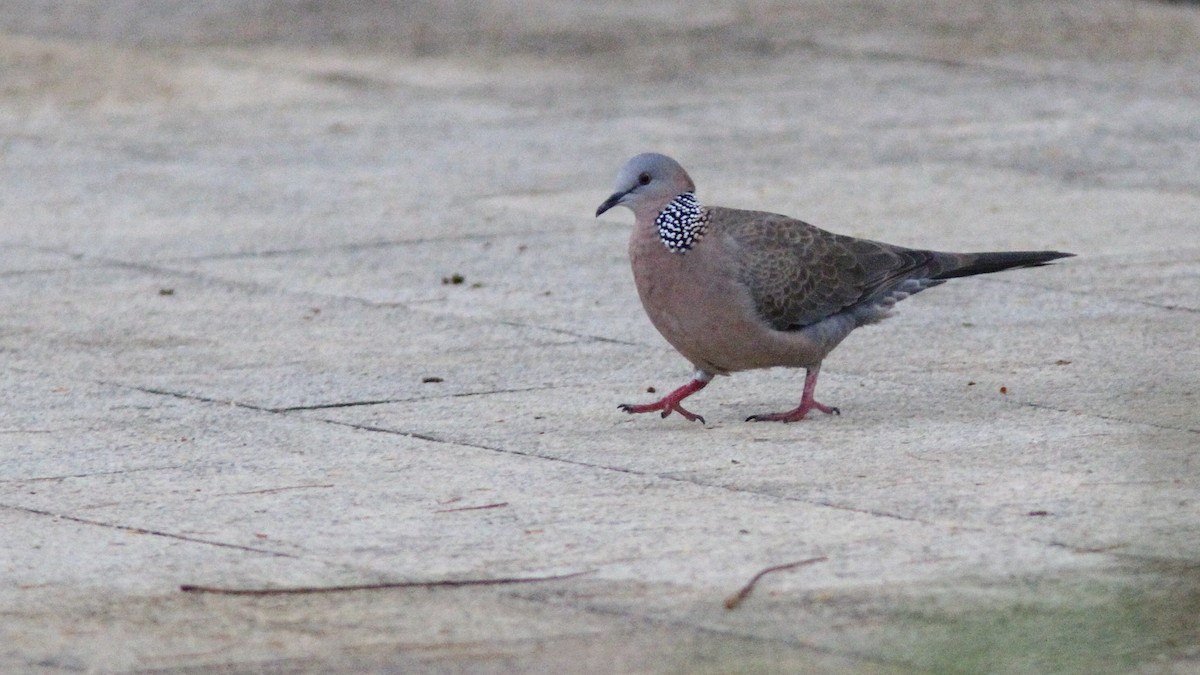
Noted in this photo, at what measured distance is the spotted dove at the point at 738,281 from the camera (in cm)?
627

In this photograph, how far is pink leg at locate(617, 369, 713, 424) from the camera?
652cm

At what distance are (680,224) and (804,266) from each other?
49 centimetres

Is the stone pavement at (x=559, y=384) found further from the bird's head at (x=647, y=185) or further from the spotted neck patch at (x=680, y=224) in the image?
the bird's head at (x=647, y=185)

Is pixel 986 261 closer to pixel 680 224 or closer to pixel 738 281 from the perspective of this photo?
pixel 738 281

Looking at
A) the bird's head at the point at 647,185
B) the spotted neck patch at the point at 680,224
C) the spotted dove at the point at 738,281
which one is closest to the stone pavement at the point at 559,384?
the spotted dove at the point at 738,281

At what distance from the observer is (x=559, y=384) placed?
712 centimetres

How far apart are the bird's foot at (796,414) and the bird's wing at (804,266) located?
28cm

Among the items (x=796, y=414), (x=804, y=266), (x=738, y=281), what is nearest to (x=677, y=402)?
(x=796, y=414)

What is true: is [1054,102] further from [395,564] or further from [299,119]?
[395,564]

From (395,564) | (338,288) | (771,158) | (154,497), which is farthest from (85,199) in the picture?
(395,564)

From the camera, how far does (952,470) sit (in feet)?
19.1

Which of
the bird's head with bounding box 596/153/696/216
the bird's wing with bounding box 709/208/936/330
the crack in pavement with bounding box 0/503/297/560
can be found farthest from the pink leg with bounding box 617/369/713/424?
the crack in pavement with bounding box 0/503/297/560

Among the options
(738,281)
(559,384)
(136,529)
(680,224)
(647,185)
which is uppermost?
(647,185)

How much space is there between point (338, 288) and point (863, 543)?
13.9ft
